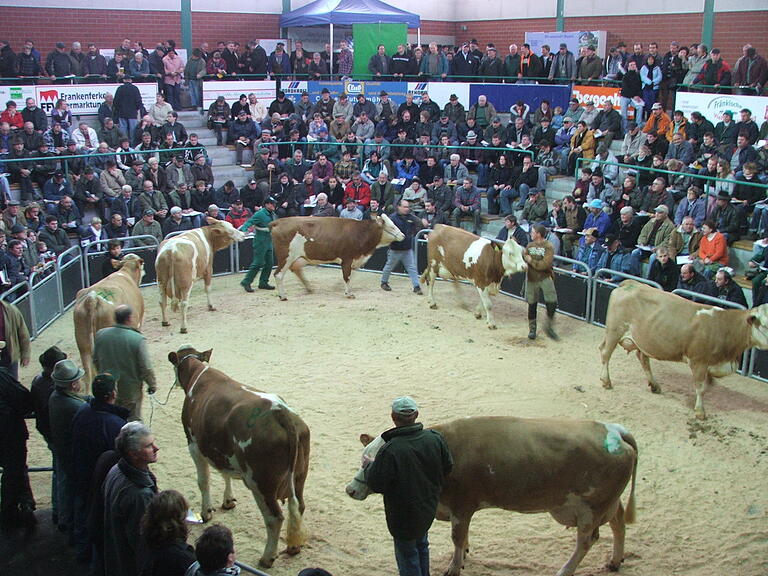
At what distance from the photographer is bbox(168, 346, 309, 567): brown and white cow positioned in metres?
6.59

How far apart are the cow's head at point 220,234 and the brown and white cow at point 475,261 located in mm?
3382

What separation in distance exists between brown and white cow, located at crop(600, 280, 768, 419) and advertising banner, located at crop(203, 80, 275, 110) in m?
15.3

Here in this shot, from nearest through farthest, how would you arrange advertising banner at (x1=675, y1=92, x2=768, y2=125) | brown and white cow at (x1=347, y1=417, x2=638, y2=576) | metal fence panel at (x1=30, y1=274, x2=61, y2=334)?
brown and white cow at (x1=347, y1=417, x2=638, y2=576) → metal fence panel at (x1=30, y1=274, x2=61, y2=334) → advertising banner at (x1=675, y1=92, x2=768, y2=125)

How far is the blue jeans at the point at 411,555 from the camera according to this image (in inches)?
230

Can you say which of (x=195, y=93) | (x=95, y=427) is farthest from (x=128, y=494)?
(x=195, y=93)

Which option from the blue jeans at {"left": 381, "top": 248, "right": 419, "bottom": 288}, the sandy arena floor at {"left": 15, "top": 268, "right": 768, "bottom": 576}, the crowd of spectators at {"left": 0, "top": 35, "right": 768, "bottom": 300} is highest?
the crowd of spectators at {"left": 0, "top": 35, "right": 768, "bottom": 300}

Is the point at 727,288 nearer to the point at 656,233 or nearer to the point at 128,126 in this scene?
the point at 656,233

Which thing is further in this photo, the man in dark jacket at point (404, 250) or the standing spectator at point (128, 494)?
the man in dark jacket at point (404, 250)

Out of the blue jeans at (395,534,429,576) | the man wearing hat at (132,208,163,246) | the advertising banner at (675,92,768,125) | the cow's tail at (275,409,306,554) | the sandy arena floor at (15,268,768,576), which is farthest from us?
the advertising banner at (675,92,768,125)

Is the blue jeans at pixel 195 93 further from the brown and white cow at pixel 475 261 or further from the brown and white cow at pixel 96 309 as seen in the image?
the brown and white cow at pixel 96 309

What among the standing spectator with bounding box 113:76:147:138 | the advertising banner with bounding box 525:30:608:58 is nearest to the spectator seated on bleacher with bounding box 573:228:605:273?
the standing spectator with bounding box 113:76:147:138

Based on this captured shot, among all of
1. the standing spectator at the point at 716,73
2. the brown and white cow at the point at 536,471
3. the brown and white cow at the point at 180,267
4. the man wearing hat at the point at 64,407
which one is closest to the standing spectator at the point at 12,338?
the man wearing hat at the point at 64,407

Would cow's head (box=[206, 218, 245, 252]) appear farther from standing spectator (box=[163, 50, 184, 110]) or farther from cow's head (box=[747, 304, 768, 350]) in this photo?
standing spectator (box=[163, 50, 184, 110])

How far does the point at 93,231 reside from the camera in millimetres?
15852
